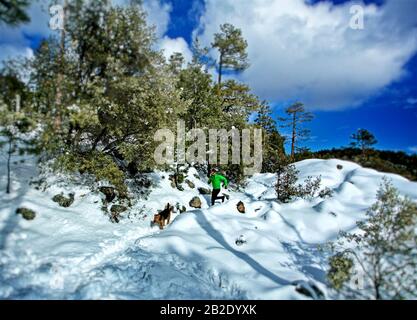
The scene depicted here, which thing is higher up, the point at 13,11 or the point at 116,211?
the point at 13,11

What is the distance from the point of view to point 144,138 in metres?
14.1

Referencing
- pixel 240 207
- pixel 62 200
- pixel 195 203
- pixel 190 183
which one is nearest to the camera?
pixel 62 200

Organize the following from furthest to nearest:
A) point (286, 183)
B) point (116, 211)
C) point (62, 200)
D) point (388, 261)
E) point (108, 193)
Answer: point (286, 183), point (108, 193), point (116, 211), point (62, 200), point (388, 261)

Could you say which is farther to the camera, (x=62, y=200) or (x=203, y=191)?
(x=203, y=191)

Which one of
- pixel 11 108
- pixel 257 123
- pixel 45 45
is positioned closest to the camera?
pixel 11 108

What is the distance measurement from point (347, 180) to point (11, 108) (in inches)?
715

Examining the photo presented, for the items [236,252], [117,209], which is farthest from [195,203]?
[236,252]

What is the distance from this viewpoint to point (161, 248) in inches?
380

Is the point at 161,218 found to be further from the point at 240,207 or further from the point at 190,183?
the point at 190,183

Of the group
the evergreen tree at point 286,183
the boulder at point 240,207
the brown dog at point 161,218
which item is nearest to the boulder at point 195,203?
the boulder at point 240,207
